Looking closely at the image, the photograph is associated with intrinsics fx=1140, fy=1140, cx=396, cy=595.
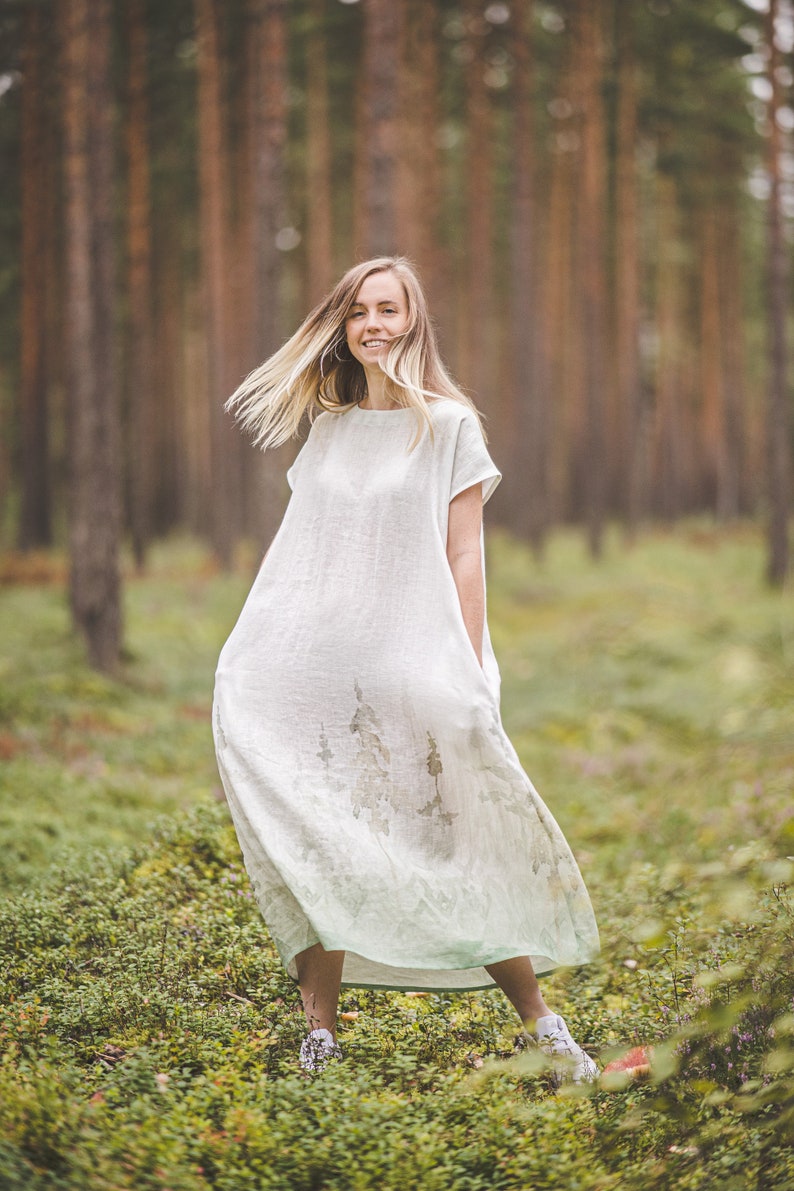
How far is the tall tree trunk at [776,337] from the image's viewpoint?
18.8 meters

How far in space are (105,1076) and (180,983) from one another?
632 mm

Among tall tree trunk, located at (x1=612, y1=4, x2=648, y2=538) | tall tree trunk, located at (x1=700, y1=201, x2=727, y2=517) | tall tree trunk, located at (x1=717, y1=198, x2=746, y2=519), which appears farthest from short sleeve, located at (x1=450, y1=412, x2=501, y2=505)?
tall tree trunk, located at (x1=700, y1=201, x2=727, y2=517)

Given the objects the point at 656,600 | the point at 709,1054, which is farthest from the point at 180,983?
the point at 656,600

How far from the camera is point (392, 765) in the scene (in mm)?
3609

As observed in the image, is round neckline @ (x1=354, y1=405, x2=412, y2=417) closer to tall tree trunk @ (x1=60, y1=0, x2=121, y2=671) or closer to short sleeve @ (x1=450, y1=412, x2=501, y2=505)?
short sleeve @ (x1=450, y1=412, x2=501, y2=505)

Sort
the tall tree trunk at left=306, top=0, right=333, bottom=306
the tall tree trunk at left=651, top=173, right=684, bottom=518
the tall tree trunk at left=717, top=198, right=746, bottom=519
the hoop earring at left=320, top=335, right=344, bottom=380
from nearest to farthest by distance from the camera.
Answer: the hoop earring at left=320, top=335, right=344, bottom=380, the tall tree trunk at left=306, top=0, right=333, bottom=306, the tall tree trunk at left=717, top=198, right=746, bottom=519, the tall tree trunk at left=651, top=173, right=684, bottom=518

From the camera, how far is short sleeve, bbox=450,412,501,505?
3.73 meters

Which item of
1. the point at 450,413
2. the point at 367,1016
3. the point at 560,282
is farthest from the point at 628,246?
the point at 367,1016

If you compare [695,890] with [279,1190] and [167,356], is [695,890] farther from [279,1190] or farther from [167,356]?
[167,356]

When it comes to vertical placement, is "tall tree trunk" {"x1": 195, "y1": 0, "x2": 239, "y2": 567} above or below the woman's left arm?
above

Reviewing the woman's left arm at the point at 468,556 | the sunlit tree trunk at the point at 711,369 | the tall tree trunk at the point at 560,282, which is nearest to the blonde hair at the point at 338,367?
the woman's left arm at the point at 468,556

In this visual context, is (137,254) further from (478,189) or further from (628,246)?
(628,246)

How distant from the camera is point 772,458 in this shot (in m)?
19.7

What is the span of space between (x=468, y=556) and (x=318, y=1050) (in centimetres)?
162
